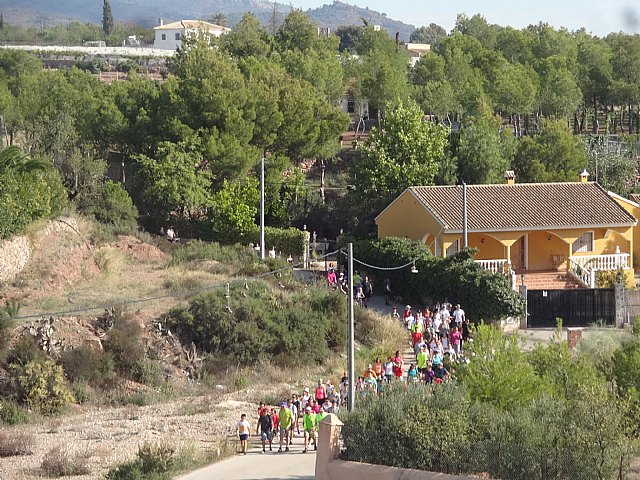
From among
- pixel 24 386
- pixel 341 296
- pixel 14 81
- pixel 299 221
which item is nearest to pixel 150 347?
pixel 24 386

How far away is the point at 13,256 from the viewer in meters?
39.1

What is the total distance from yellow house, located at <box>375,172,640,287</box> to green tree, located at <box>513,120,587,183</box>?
1127 cm

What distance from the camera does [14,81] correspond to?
7275cm

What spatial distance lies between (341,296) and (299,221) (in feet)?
56.0

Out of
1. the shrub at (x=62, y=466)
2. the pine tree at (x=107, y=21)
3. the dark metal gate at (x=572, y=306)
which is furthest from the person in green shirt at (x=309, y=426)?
the pine tree at (x=107, y=21)

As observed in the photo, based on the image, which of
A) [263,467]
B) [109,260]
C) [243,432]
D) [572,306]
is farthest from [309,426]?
[109,260]

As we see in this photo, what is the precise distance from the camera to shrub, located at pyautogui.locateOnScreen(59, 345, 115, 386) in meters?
33.0

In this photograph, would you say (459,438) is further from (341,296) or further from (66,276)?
(66,276)

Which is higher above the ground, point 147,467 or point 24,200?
point 24,200

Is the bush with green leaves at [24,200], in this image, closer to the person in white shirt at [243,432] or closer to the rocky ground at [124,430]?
the rocky ground at [124,430]

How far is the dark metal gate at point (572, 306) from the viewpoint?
40875mm

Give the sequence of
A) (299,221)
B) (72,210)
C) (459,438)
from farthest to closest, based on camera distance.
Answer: (299,221), (72,210), (459,438)

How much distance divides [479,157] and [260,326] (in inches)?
817

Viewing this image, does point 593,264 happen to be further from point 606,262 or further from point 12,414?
point 12,414
